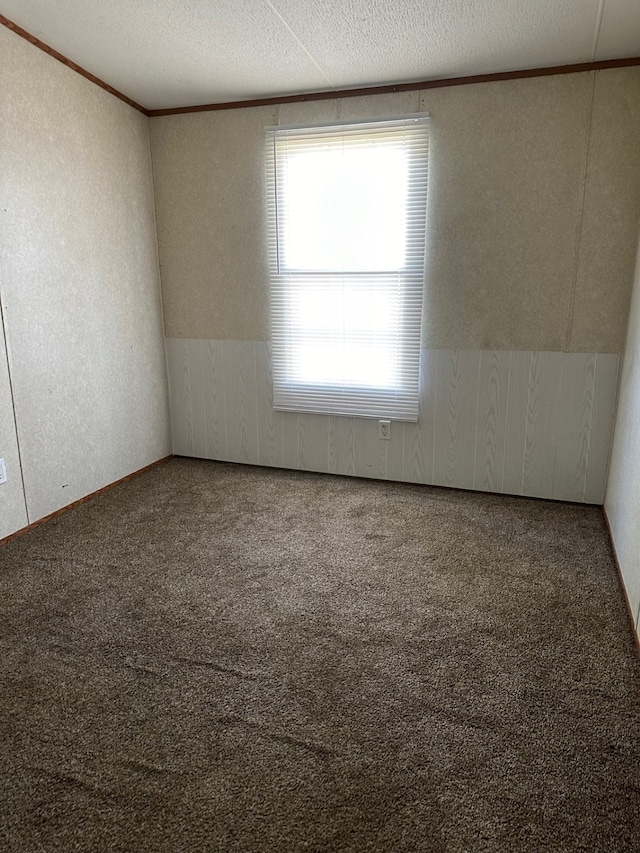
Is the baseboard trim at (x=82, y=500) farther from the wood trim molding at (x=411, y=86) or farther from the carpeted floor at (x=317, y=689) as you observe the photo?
the wood trim molding at (x=411, y=86)

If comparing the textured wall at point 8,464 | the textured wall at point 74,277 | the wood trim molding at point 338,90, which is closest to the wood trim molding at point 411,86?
the wood trim molding at point 338,90

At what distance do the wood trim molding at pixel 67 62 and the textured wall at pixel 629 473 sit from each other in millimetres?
3195

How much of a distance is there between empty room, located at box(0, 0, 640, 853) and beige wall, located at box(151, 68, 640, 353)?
2cm

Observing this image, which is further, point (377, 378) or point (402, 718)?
point (377, 378)

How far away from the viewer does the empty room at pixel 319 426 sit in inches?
57.1

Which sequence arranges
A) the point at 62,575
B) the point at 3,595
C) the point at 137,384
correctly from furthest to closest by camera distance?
the point at 137,384 → the point at 62,575 → the point at 3,595

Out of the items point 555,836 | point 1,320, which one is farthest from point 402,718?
point 1,320

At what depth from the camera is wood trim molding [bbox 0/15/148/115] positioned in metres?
2.51

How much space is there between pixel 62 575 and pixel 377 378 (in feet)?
6.95

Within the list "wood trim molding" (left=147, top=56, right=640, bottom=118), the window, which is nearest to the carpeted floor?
the window

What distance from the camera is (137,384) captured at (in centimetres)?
370

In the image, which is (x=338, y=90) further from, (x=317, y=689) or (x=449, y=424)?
(x=317, y=689)

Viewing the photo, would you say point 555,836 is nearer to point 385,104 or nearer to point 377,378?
point 377,378

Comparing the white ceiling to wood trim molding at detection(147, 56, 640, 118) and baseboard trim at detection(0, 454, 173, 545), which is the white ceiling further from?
baseboard trim at detection(0, 454, 173, 545)
